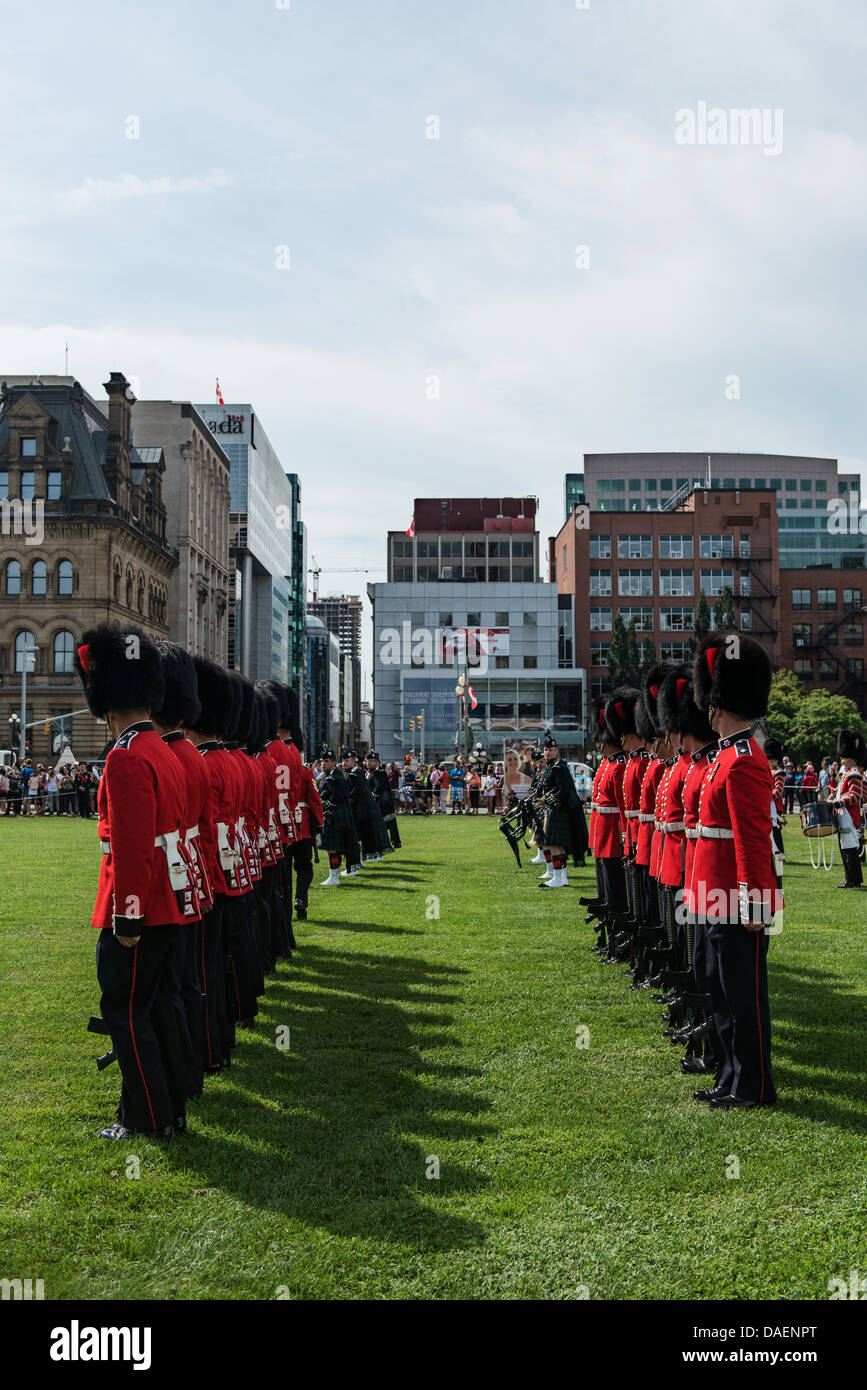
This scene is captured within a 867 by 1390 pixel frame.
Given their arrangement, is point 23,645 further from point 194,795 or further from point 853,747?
point 194,795

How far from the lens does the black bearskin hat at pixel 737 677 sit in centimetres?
684

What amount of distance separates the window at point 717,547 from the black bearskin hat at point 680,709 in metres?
94.9

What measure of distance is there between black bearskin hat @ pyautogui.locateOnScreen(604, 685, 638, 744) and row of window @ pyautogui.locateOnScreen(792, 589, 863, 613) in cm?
9734

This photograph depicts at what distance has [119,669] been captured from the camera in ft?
20.8

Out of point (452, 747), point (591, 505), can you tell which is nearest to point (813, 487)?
point (591, 505)

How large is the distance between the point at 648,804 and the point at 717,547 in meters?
94.7

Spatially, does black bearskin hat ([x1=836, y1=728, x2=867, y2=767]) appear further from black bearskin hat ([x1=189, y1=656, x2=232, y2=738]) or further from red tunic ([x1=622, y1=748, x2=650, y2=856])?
black bearskin hat ([x1=189, y1=656, x2=232, y2=738])

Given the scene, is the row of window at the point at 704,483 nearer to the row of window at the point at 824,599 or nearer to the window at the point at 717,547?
the row of window at the point at 824,599

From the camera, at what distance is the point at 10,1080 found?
7.08m

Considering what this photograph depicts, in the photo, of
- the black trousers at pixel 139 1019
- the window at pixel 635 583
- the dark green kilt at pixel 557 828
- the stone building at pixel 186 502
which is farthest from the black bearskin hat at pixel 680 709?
the window at pixel 635 583

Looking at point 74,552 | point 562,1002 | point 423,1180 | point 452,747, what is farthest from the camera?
point 452,747
